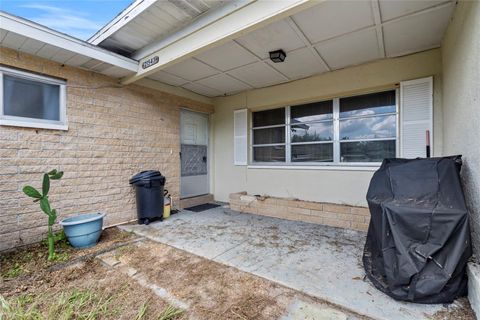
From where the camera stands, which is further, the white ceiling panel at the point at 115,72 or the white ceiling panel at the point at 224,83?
the white ceiling panel at the point at 224,83

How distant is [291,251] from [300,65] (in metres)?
3.02

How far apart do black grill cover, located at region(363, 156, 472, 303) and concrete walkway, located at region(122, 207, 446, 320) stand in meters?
0.15

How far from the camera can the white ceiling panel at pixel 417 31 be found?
2.61m

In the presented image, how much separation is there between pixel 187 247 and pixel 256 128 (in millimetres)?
3304

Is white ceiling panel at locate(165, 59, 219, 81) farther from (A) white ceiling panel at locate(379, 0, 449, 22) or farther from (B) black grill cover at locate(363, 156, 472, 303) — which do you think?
(B) black grill cover at locate(363, 156, 472, 303)

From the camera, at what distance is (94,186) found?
147 inches

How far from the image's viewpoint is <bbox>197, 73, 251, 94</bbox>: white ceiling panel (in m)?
4.54

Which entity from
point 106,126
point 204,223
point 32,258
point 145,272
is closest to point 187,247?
point 145,272

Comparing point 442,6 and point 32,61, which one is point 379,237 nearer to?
point 442,6

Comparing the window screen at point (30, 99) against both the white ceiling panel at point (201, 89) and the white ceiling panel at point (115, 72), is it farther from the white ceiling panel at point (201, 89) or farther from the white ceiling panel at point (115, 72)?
the white ceiling panel at point (201, 89)

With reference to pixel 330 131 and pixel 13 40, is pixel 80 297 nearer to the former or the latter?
pixel 13 40

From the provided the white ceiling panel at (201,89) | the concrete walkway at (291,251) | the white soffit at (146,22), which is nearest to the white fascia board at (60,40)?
the white soffit at (146,22)

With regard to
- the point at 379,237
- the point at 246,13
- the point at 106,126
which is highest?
the point at 246,13

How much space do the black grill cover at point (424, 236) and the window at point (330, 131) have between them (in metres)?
1.89
